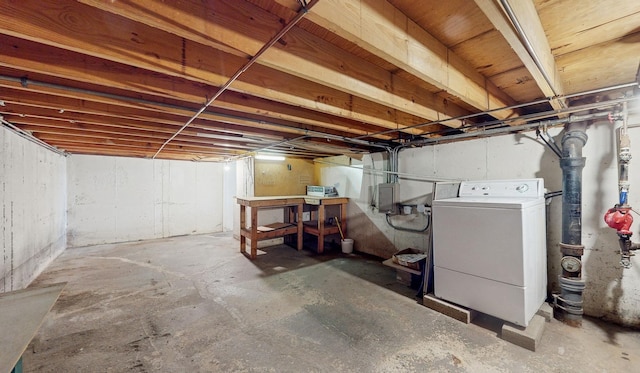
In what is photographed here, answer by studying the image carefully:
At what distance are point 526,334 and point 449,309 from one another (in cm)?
57

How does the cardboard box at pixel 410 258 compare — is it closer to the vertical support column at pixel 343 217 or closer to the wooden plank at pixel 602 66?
the vertical support column at pixel 343 217

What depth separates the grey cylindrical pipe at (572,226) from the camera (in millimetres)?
2145

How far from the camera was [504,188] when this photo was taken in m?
2.36

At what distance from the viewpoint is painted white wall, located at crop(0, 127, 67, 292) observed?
261cm

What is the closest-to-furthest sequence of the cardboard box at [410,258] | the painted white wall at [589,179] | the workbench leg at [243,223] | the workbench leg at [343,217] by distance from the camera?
the painted white wall at [589,179]
the cardboard box at [410,258]
the workbench leg at [243,223]
the workbench leg at [343,217]

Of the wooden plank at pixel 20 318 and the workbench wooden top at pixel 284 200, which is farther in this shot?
the workbench wooden top at pixel 284 200

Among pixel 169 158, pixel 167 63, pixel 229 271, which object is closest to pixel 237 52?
pixel 167 63

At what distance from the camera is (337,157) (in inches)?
201

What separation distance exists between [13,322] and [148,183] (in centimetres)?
542

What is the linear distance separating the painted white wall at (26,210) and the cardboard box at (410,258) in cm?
433

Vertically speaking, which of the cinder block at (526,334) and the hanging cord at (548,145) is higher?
the hanging cord at (548,145)

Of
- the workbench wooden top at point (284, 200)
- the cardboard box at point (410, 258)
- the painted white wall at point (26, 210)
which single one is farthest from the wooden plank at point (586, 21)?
the painted white wall at point (26, 210)

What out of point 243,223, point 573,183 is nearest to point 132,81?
point 243,223

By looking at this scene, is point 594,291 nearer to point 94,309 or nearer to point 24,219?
point 94,309
